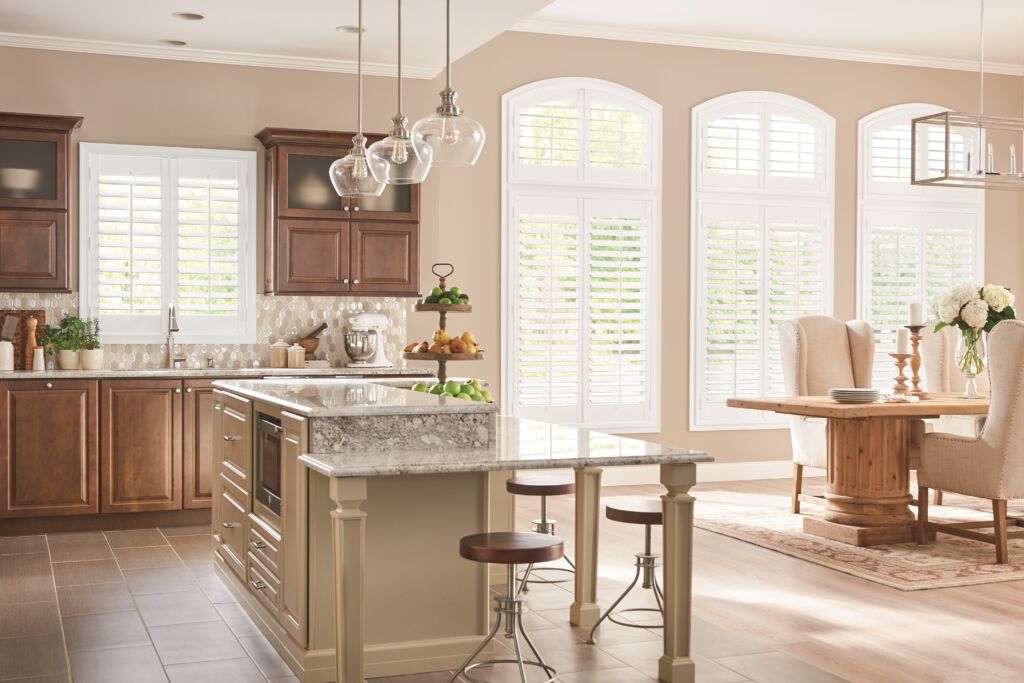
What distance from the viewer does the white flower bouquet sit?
621 centimetres

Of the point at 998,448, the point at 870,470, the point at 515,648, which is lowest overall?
the point at 515,648

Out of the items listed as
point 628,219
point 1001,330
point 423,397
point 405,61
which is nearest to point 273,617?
point 423,397

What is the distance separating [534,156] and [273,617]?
4.49 m

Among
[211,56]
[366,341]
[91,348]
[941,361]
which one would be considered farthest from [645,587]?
[211,56]

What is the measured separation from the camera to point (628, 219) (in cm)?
805

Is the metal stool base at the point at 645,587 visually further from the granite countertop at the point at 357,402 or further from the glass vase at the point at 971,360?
the glass vase at the point at 971,360

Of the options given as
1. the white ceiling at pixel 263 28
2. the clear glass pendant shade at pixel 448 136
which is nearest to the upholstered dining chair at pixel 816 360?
the white ceiling at pixel 263 28

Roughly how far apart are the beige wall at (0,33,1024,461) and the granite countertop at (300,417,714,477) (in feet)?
12.9

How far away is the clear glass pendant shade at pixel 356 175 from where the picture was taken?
13.6 feet

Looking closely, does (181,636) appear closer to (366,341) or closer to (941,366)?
(366,341)

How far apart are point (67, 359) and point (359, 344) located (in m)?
1.72

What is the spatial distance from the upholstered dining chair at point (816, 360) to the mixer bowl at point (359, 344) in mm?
2578

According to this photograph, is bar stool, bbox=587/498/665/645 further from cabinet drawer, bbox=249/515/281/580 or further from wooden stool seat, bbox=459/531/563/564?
cabinet drawer, bbox=249/515/281/580

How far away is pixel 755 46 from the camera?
27.3ft
